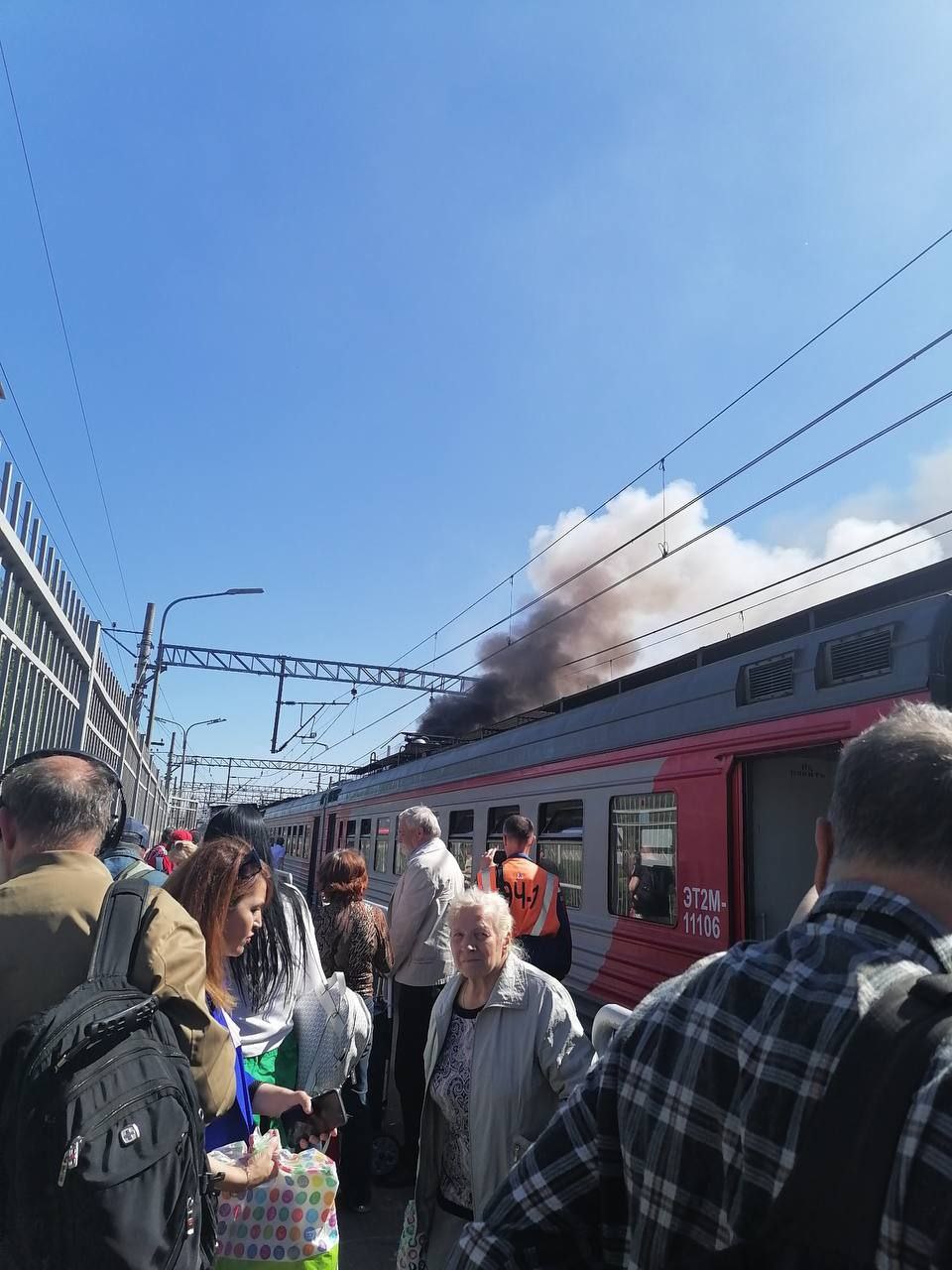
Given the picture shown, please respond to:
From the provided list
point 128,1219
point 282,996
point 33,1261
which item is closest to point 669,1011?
point 128,1219

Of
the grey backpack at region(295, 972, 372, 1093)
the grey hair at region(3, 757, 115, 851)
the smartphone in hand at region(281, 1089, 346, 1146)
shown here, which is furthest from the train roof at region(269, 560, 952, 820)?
the grey hair at region(3, 757, 115, 851)

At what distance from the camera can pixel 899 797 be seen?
1.17m

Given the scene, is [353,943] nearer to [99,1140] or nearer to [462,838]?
[99,1140]

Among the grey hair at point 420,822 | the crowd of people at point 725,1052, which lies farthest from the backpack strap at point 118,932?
the grey hair at point 420,822

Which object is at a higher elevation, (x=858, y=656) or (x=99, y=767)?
(x=858, y=656)

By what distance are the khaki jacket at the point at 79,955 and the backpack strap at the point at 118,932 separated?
24mm

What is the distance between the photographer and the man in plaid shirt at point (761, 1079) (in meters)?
0.98

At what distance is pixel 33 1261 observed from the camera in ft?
4.76

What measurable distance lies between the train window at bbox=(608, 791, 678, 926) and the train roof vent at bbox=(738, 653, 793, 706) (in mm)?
942

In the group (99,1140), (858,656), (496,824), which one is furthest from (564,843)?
(99,1140)

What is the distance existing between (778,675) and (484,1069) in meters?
3.17

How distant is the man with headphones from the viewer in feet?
5.69

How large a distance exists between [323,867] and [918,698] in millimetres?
3313

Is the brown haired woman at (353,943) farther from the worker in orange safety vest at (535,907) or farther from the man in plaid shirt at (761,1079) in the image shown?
the man in plaid shirt at (761,1079)
